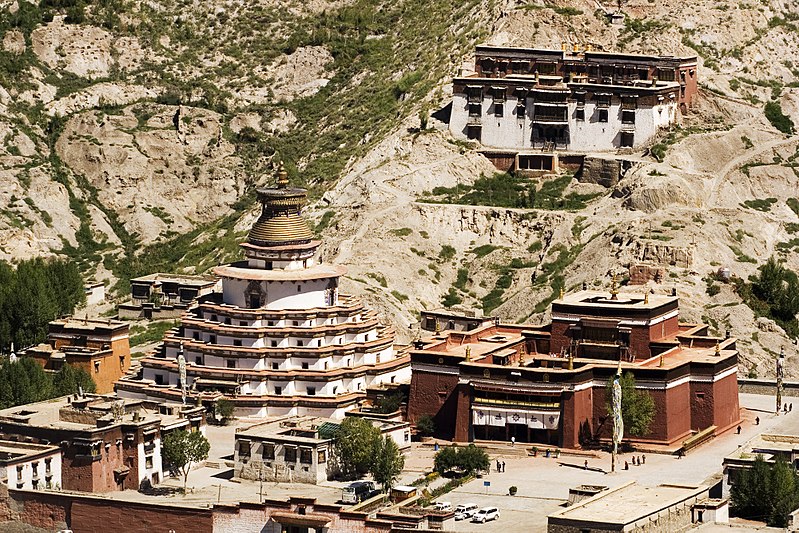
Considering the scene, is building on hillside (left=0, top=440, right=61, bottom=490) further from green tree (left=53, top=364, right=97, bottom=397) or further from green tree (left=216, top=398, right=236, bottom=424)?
green tree (left=53, top=364, right=97, bottom=397)

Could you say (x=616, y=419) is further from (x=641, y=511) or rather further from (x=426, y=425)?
(x=641, y=511)


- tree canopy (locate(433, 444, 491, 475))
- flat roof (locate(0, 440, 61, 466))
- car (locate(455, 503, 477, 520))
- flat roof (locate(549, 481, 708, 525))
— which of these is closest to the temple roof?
tree canopy (locate(433, 444, 491, 475))

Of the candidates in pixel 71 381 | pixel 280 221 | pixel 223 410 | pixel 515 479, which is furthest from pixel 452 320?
pixel 515 479

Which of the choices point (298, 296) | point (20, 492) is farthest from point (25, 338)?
point (20, 492)

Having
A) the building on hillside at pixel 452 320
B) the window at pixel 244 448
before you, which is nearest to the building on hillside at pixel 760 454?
the building on hillside at pixel 452 320

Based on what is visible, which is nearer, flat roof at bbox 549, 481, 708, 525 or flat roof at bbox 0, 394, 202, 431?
flat roof at bbox 549, 481, 708, 525

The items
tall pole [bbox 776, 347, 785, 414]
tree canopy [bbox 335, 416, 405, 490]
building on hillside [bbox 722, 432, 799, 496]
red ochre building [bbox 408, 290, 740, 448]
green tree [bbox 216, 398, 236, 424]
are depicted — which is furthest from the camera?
tall pole [bbox 776, 347, 785, 414]
